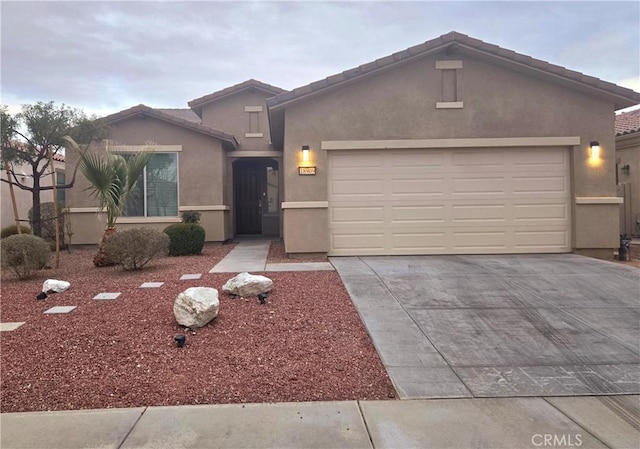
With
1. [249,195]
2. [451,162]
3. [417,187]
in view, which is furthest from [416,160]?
[249,195]

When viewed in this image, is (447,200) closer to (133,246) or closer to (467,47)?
Result: (467,47)

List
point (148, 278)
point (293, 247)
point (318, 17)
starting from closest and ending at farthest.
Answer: point (148, 278) → point (293, 247) → point (318, 17)

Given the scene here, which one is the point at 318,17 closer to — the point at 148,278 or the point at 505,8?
the point at 505,8

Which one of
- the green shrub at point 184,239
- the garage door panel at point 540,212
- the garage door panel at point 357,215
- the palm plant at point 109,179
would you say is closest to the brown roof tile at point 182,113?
the green shrub at point 184,239

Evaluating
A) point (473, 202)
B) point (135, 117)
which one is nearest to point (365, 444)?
point (473, 202)

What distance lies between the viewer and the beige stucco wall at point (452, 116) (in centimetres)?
979

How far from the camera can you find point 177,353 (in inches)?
181

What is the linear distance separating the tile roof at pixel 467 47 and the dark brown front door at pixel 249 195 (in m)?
7.23

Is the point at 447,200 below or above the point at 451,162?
below

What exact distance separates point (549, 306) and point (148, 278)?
6.63m

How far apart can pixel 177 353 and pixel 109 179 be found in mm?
5692

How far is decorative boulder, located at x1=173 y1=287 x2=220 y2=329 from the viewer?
5117mm

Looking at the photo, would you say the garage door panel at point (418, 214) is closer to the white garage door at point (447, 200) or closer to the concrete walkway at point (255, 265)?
the white garage door at point (447, 200)

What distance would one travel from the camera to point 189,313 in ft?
16.8
